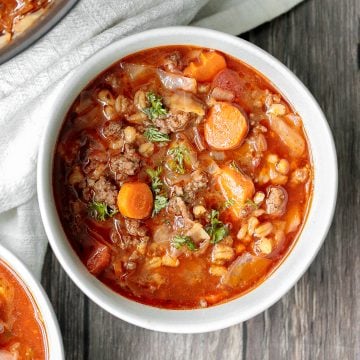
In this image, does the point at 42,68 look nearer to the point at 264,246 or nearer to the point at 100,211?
the point at 100,211

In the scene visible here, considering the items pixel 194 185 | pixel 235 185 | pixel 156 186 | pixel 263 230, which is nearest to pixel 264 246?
pixel 263 230

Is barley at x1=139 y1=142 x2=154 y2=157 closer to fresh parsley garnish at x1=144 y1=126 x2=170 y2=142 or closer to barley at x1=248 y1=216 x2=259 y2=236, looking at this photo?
fresh parsley garnish at x1=144 y1=126 x2=170 y2=142

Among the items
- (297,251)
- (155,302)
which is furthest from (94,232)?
(297,251)

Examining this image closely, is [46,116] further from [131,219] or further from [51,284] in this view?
[51,284]

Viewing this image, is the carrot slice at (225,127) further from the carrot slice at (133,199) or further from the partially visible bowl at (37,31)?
the partially visible bowl at (37,31)

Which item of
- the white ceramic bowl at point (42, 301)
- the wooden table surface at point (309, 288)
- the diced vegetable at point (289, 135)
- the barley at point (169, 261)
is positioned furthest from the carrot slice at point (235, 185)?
the white ceramic bowl at point (42, 301)

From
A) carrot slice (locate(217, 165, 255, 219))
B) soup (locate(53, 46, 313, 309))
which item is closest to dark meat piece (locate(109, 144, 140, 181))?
soup (locate(53, 46, 313, 309))
